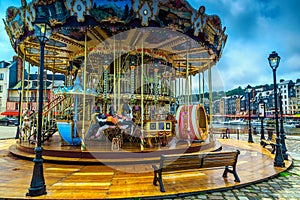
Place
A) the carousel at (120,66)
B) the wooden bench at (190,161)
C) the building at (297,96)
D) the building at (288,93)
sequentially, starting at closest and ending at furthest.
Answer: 1. the wooden bench at (190,161)
2. the carousel at (120,66)
3. the building at (297,96)
4. the building at (288,93)

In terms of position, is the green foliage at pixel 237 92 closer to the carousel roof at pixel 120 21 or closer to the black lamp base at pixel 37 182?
the carousel roof at pixel 120 21

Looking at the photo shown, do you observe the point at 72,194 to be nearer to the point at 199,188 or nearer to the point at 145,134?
the point at 199,188

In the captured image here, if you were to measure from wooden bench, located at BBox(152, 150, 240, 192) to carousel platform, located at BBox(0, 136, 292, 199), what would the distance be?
0.38 meters

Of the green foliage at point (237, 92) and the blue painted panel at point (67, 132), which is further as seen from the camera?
the green foliage at point (237, 92)

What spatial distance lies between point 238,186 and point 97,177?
12.1 ft

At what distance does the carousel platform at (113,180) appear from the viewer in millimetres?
4570

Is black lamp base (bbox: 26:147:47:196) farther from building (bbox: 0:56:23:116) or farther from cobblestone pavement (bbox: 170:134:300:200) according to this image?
building (bbox: 0:56:23:116)

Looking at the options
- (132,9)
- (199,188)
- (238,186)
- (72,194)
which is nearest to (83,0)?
(132,9)

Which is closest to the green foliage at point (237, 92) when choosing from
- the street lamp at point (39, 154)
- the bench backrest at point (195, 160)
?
the bench backrest at point (195, 160)

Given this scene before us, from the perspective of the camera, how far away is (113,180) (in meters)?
5.48

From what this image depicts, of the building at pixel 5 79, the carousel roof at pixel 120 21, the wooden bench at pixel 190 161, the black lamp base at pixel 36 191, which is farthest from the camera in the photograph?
the building at pixel 5 79

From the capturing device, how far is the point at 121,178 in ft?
18.6

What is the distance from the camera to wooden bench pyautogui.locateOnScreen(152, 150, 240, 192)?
Answer: 4973mm

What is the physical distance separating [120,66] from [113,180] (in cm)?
763
